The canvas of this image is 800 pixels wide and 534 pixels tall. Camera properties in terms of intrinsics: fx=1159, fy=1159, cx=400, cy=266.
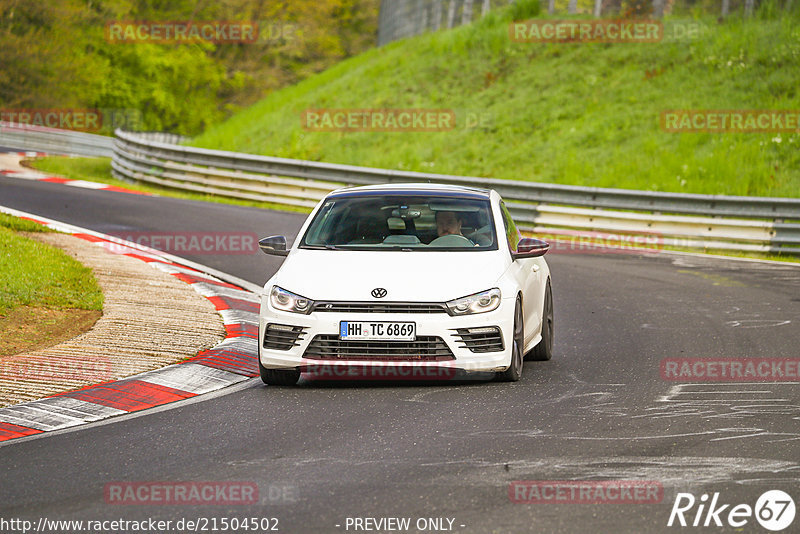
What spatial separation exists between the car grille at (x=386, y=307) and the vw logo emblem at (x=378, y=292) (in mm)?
55

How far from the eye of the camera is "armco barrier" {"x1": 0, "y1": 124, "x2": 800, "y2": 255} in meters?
20.0

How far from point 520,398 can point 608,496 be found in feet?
8.63

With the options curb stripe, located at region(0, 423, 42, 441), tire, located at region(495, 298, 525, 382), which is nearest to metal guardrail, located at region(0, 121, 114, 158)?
tire, located at region(495, 298, 525, 382)

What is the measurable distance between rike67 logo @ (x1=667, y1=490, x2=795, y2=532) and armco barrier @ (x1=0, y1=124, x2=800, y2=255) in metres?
14.6

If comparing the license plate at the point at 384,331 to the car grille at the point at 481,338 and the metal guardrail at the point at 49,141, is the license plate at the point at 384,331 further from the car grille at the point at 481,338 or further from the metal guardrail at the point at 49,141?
the metal guardrail at the point at 49,141

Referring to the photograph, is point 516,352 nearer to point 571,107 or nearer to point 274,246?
point 274,246

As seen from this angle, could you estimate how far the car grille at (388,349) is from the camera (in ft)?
27.3

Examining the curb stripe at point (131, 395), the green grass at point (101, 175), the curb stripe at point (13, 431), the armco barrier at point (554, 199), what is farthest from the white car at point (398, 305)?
the green grass at point (101, 175)

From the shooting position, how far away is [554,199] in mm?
22453

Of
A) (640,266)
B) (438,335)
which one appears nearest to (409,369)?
(438,335)

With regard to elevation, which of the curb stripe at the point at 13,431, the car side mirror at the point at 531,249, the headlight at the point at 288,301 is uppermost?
the car side mirror at the point at 531,249

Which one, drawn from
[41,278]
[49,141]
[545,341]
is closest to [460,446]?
[545,341]

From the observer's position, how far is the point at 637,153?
88.6 feet

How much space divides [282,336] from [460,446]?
224 centimetres
